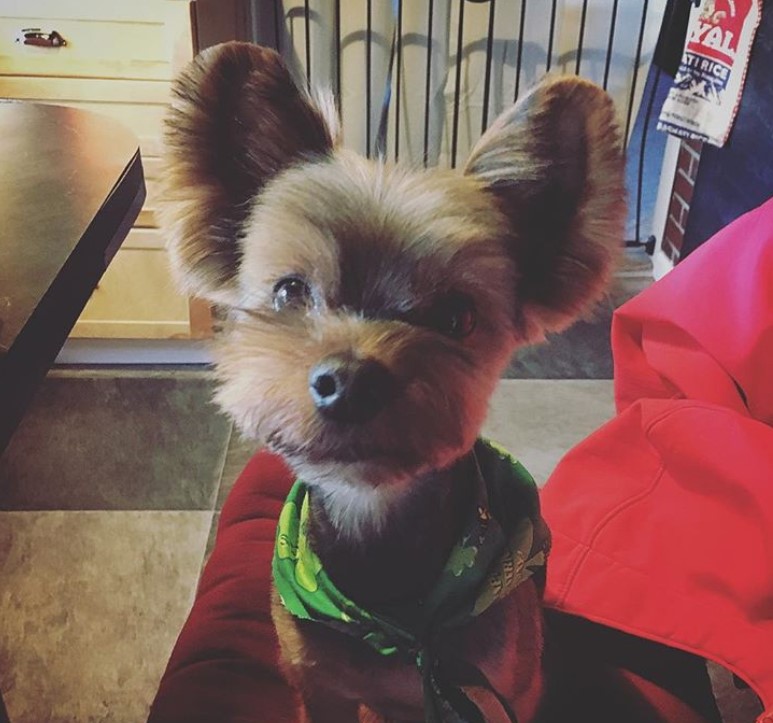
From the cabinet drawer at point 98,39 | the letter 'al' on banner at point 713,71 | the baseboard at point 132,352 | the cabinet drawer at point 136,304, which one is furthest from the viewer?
the baseboard at point 132,352

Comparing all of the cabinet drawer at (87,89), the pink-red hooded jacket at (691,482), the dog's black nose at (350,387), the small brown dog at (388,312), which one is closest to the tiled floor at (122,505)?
the pink-red hooded jacket at (691,482)

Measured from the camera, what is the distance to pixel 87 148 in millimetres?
Answer: 1107

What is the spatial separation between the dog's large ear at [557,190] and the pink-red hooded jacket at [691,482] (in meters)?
0.38

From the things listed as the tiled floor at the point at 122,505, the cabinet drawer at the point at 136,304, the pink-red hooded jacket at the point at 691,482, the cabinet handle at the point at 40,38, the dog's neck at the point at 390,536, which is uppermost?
the cabinet handle at the point at 40,38

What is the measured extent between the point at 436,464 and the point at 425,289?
0.56 feet

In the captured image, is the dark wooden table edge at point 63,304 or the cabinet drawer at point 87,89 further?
the cabinet drawer at point 87,89

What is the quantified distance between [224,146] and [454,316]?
33cm

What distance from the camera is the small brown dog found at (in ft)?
2.79

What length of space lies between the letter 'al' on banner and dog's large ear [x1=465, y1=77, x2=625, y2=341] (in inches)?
48.9

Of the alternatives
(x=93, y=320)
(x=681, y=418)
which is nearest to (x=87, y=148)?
(x=681, y=418)

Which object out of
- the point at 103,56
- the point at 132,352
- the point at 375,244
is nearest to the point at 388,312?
the point at 375,244

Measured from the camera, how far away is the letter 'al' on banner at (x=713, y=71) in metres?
2.00

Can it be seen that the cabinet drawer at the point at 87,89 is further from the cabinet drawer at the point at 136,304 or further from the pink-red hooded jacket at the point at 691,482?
the pink-red hooded jacket at the point at 691,482

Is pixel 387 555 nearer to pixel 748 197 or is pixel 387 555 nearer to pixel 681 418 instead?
pixel 681 418
